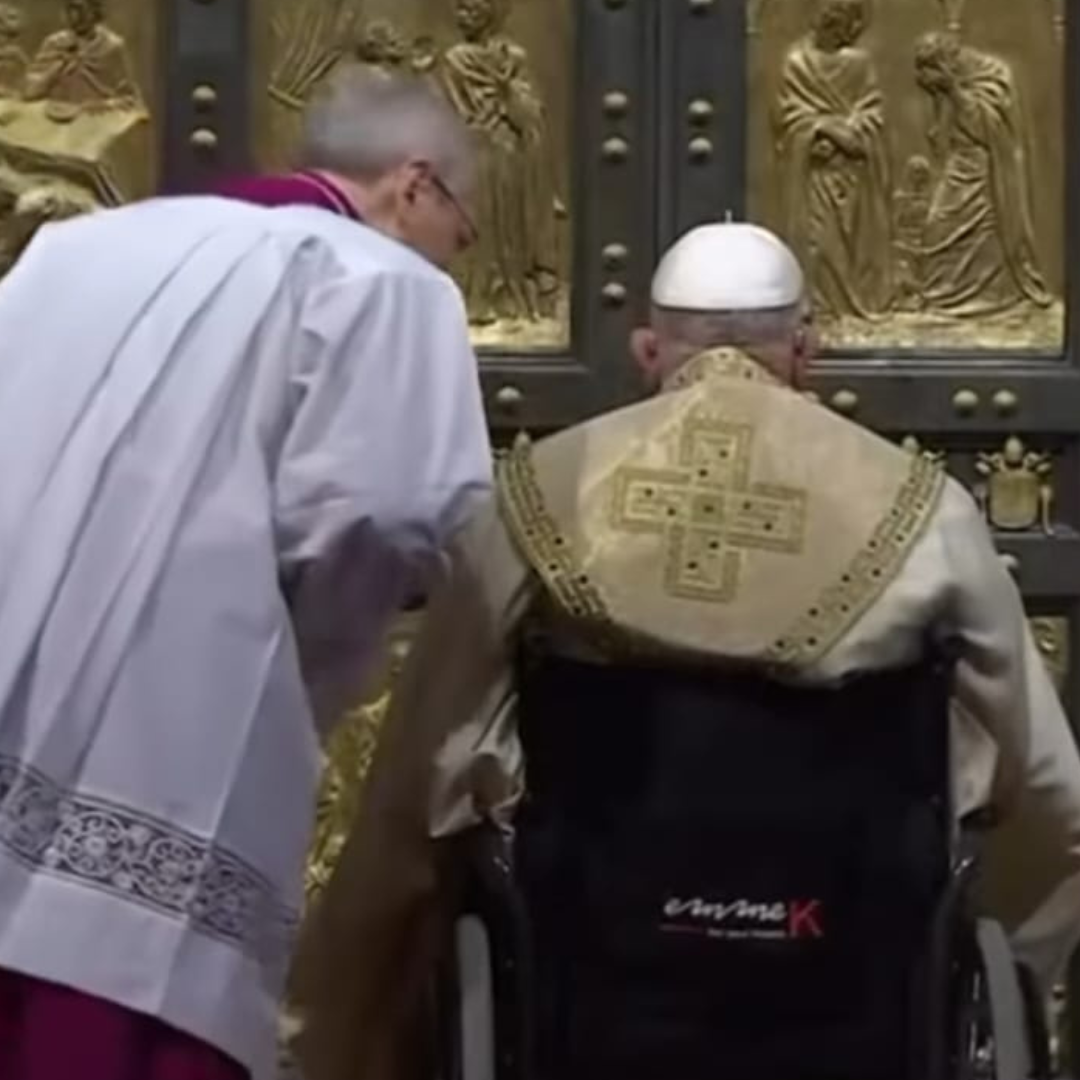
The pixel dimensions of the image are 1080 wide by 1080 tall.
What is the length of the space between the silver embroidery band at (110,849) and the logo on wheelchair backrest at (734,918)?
0.42m

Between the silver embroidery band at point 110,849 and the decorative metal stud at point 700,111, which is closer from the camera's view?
the silver embroidery band at point 110,849

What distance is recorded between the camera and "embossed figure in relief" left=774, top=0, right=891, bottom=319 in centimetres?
424

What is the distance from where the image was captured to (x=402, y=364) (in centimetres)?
278

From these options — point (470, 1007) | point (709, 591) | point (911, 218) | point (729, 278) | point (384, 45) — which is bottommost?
point (470, 1007)

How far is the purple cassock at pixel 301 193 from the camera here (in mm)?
2934

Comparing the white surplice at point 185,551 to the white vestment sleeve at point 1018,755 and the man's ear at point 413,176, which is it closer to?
the man's ear at point 413,176

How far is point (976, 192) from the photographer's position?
427cm

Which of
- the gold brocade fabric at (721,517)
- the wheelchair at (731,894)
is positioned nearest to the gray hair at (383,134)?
the gold brocade fabric at (721,517)

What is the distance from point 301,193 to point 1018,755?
82 centimetres

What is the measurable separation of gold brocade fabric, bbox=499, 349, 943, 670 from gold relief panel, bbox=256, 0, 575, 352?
1.11 meters

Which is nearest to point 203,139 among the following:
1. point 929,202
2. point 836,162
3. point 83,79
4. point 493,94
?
point 83,79

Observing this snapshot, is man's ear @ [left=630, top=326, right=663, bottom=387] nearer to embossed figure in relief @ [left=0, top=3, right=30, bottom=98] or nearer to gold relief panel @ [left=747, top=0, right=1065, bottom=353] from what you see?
gold relief panel @ [left=747, top=0, right=1065, bottom=353]

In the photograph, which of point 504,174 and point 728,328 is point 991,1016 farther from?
point 504,174

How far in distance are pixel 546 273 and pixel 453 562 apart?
1.24 meters
